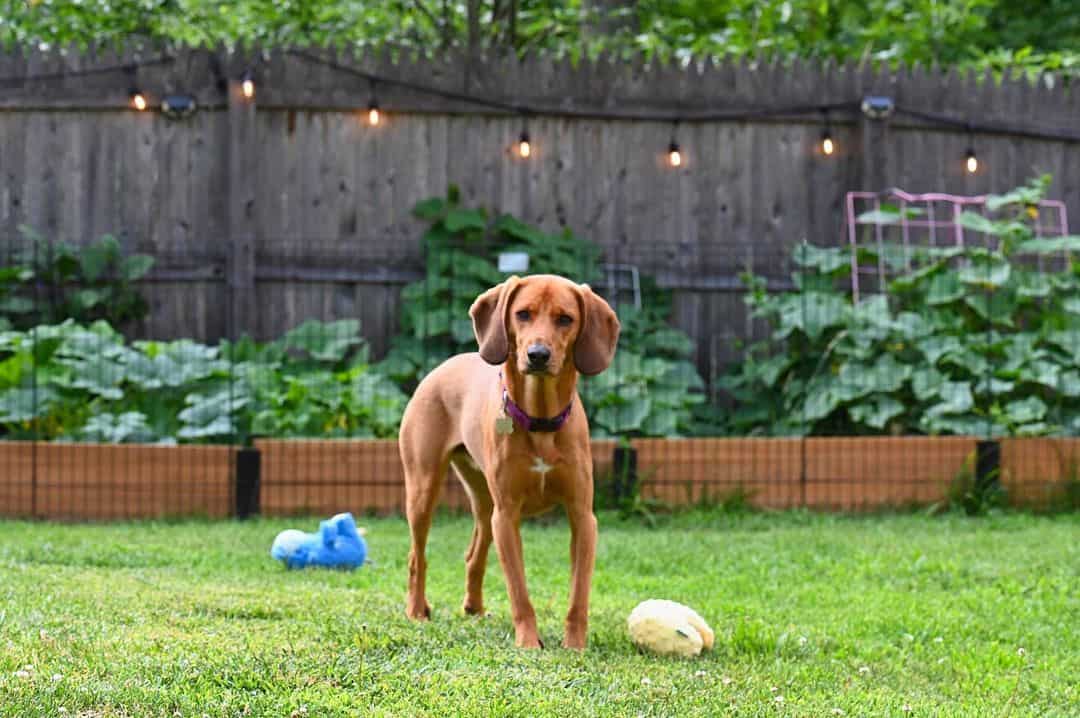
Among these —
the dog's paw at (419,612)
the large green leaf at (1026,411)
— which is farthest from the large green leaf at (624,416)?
the dog's paw at (419,612)

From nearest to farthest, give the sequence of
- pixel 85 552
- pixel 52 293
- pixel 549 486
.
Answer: pixel 549 486, pixel 85 552, pixel 52 293

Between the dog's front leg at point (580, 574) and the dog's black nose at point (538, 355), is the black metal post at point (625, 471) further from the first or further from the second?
the dog's black nose at point (538, 355)

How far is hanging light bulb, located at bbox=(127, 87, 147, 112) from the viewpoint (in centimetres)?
1146

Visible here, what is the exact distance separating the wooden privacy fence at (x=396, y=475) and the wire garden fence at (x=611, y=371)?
0.05 ft

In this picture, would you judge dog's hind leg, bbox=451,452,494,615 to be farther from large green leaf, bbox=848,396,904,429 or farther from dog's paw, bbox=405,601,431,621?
large green leaf, bbox=848,396,904,429

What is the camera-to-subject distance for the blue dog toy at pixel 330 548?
22.6ft

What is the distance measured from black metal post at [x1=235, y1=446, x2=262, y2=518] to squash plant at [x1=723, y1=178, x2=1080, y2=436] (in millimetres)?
3559

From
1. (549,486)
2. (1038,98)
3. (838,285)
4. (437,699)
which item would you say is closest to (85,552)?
(549,486)

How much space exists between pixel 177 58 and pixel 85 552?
18.4ft

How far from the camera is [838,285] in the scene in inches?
458

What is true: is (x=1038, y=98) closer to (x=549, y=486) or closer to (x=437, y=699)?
(x=549, y=486)

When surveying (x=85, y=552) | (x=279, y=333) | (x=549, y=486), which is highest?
(x=279, y=333)

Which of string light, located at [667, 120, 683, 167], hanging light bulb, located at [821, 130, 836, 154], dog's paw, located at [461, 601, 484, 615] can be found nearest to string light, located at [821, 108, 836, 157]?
hanging light bulb, located at [821, 130, 836, 154]

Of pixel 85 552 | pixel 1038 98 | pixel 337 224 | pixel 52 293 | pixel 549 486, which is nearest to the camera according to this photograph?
pixel 549 486
